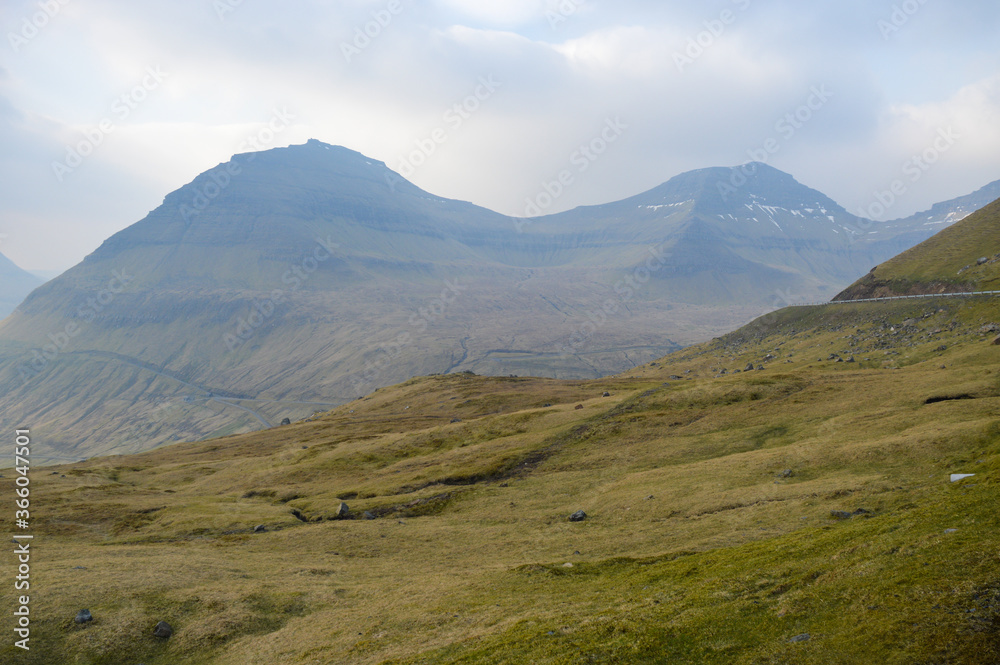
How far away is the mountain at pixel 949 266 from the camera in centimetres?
13825

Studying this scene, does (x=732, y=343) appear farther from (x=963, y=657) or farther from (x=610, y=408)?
(x=963, y=657)

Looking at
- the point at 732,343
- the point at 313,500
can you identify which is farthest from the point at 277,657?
the point at 732,343

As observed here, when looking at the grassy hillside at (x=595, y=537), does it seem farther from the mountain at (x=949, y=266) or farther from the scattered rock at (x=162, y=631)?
the mountain at (x=949, y=266)

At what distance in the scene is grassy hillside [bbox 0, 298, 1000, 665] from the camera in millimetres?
26109

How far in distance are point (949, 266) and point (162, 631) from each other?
18407 cm

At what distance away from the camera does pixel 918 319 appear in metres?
128

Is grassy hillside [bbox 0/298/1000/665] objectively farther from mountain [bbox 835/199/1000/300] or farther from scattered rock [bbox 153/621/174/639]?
mountain [bbox 835/199/1000/300]

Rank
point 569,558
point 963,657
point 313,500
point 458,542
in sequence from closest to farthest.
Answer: point 963,657 → point 569,558 → point 458,542 → point 313,500

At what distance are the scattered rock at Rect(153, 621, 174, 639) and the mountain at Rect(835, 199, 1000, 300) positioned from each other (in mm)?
A: 154760

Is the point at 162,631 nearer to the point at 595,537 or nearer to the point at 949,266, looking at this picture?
the point at 595,537

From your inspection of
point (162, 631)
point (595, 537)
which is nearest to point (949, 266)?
point (595, 537)

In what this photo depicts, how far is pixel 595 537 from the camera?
53312 mm

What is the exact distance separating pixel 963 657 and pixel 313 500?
3112 inches

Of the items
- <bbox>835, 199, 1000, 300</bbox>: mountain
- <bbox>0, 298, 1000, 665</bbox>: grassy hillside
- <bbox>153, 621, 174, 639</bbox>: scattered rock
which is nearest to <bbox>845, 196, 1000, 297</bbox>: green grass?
<bbox>835, 199, 1000, 300</bbox>: mountain
